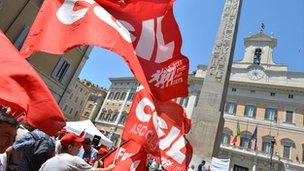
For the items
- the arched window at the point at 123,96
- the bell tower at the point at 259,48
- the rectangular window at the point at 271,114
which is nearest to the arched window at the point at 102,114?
the arched window at the point at 123,96

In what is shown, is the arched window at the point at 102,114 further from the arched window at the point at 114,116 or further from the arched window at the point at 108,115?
the arched window at the point at 114,116

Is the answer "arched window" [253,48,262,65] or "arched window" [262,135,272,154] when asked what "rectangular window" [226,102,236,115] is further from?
"arched window" [253,48,262,65]

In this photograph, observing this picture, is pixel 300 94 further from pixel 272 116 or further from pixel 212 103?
pixel 212 103

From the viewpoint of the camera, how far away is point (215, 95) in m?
11.2

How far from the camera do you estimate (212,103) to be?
11.0 metres

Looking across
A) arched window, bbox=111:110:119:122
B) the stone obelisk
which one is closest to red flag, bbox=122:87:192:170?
the stone obelisk

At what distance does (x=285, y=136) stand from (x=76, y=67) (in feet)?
71.6

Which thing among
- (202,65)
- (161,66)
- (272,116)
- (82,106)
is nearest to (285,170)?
(272,116)

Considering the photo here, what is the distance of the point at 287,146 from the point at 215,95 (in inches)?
896

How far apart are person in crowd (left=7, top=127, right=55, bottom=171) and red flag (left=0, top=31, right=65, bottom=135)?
1504mm

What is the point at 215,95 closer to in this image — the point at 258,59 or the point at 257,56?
the point at 258,59

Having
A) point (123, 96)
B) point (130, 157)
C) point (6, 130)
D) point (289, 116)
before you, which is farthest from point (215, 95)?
point (123, 96)

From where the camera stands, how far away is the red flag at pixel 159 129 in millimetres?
4344

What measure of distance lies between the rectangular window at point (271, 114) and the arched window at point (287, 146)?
8.25 ft
